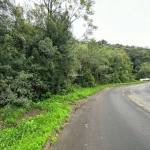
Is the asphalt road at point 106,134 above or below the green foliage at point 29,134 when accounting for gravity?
below

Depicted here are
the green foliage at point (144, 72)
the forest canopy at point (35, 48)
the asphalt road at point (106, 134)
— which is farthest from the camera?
the green foliage at point (144, 72)

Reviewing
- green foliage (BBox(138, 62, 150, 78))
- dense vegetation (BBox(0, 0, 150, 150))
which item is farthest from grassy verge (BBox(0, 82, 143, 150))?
green foliage (BBox(138, 62, 150, 78))

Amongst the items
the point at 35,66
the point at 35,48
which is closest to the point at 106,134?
the point at 35,66

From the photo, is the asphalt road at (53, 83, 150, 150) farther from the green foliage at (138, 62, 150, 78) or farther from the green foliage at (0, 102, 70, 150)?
the green foliage at (138, 62, 150, 78)

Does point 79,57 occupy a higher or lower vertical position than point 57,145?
higher

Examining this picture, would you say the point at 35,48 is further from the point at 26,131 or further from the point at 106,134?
the point at 106,134

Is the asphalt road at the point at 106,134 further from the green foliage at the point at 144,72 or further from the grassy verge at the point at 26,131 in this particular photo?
the green foliage at the point at 144,72

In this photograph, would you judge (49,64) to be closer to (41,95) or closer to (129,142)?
(41,95)

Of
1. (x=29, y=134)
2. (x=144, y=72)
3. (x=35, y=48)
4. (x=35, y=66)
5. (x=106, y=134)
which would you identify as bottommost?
(x=106, y=134)

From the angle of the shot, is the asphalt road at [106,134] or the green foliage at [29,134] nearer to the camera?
the green foliage at [29,134]

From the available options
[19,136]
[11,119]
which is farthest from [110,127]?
[11,119]

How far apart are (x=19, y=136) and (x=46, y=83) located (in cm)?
505

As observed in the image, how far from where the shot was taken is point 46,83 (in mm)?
8633

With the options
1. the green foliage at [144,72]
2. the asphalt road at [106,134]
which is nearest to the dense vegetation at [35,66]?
the asphalt road at [106,134]
